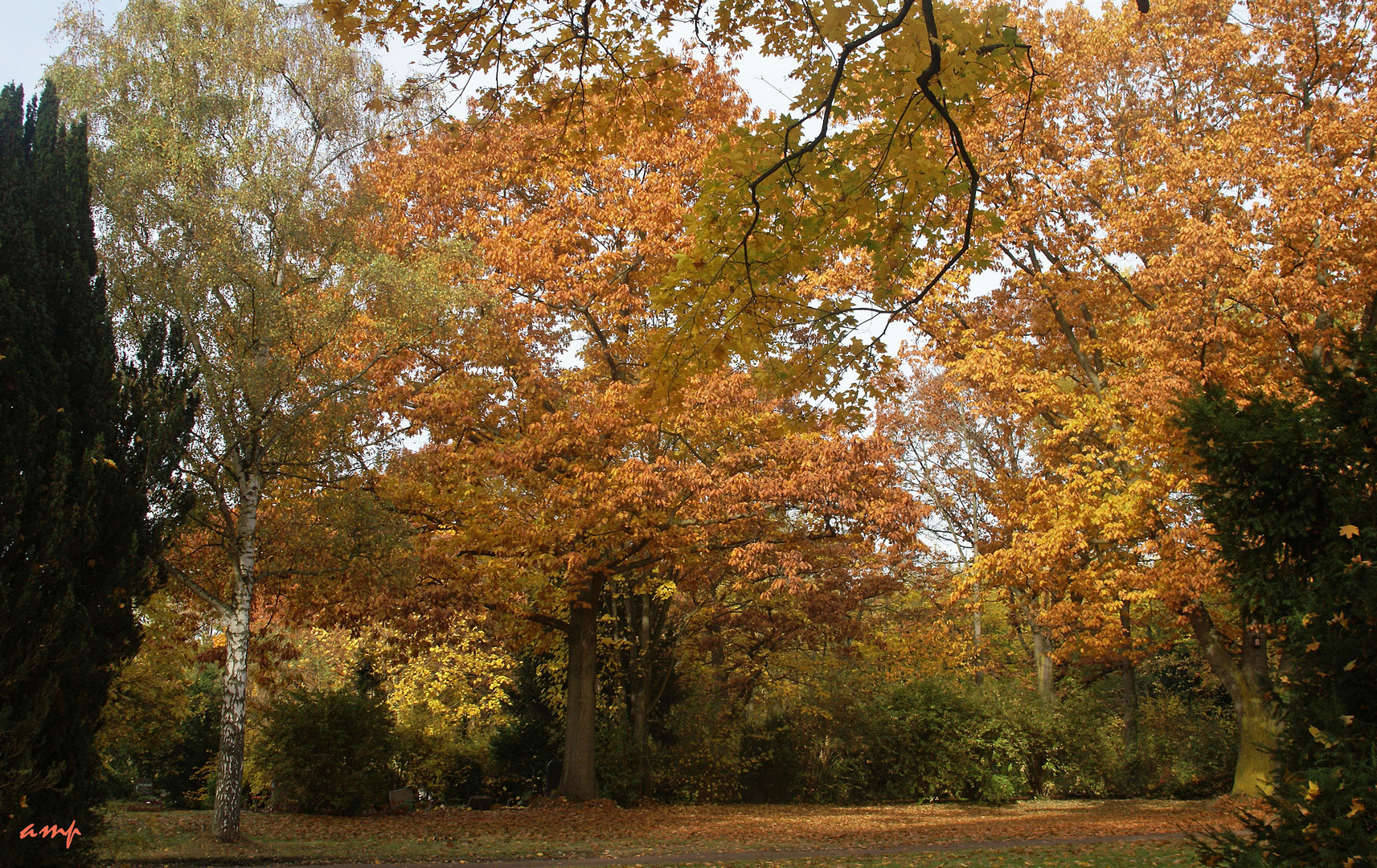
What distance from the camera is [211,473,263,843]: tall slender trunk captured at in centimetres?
1019

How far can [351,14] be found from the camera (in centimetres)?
423

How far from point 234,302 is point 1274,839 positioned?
461 inches

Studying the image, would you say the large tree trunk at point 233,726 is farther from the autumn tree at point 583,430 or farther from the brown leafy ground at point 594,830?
the autumn tree at point 583,430

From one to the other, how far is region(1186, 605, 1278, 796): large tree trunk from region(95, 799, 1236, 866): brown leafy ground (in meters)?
0.78

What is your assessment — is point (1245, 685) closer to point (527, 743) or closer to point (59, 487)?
point (527, 743)

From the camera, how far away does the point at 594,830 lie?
1203 cm

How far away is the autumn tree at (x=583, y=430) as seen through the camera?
13.1 metres

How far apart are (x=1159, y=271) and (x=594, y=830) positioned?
11191 millimetres

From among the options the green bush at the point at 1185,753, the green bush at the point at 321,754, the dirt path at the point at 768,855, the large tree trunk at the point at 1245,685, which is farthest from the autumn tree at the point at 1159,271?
the green bush at the point at 321,754

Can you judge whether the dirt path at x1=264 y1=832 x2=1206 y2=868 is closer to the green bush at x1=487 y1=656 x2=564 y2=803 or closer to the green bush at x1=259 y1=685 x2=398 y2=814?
the green bush at x1=259 y1=685 x2=398 y2=814

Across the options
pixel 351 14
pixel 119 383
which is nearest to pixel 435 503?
pixel 119 383
